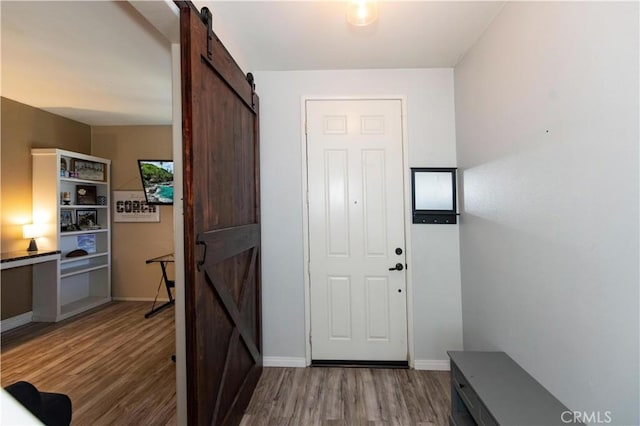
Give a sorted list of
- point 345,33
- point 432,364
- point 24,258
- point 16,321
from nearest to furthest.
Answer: point 345,33
point 432,364
point 24,258
point 16,321

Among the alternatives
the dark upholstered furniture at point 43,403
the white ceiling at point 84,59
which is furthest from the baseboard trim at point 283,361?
the white ceiling at point 84,59

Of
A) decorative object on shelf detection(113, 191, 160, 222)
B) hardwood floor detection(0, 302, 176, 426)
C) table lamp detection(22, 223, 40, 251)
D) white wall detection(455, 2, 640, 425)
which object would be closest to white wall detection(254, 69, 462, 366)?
white wall detection(455, 2, 640, 425)

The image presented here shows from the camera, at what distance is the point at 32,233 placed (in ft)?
11.7

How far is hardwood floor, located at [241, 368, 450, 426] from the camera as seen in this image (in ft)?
6.30

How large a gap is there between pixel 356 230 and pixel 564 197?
1.54 meters

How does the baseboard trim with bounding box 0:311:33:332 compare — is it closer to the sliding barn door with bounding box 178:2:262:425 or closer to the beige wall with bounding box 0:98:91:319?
the beige wall with bounding box 0:98:91:319

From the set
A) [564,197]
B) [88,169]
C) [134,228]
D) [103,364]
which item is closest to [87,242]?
[134,228]

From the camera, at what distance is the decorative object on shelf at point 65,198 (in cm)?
392

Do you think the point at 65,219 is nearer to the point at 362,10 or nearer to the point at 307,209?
the point at 307,209

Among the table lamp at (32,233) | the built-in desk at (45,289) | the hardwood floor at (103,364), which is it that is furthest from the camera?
the built-in desk at (45,289)

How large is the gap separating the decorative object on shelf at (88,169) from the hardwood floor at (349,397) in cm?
403

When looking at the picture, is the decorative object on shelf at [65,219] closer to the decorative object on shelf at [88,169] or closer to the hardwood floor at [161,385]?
the decorative object on shelf at [88,169]

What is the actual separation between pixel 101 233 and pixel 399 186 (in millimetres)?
4673

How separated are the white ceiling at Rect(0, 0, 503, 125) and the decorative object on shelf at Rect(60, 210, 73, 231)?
1.72 metres
